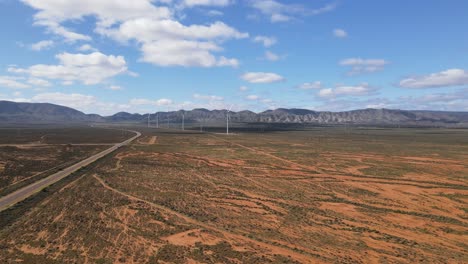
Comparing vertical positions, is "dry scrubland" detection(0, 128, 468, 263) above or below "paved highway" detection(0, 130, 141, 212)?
below

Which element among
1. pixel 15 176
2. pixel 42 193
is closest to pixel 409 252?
pixel 42 193

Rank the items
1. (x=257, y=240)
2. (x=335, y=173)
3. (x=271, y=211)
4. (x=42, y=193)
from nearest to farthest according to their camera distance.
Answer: (x=257, y=240)
(x=271, y=211)
(x=42, y=193)
(x=335, y=173)

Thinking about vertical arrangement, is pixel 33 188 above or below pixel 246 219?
above

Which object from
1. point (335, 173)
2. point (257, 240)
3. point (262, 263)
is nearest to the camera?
point (262, 263)

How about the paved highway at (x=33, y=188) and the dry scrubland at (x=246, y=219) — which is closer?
the dry scrubland at (x=246, y=219)

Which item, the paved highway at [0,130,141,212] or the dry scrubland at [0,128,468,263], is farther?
the paved highway at [0,130,141,212]

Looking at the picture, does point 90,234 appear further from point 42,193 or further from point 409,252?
point 409,252

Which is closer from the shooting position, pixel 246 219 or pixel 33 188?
pixel 246 219

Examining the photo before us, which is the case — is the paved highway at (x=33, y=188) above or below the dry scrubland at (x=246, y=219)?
above
